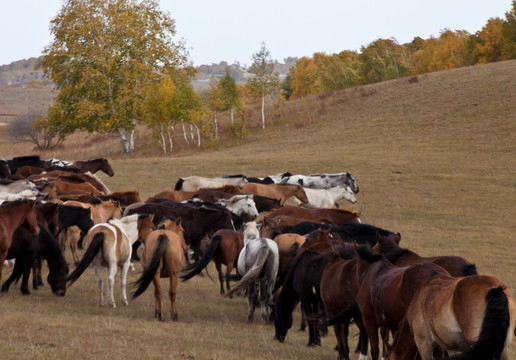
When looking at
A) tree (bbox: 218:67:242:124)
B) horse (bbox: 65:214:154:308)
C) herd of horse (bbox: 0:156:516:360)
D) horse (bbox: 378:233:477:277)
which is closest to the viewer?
herd of horse (bbox: 0:156:516:360)

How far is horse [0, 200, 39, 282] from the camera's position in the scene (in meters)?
9.53

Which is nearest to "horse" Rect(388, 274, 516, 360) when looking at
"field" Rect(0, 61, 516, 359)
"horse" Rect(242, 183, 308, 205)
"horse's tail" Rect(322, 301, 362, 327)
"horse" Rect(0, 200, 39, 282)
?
"horse's tail" Rect(322, 301, 362, 327)

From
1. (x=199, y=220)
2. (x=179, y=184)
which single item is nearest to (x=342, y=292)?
(x=199, y=220)

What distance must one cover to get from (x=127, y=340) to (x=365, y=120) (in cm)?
4016

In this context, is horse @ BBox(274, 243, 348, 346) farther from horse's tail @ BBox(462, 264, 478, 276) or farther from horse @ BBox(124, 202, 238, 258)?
horse @ BBox(124, 202, 238, 258)

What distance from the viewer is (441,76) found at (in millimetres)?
56500

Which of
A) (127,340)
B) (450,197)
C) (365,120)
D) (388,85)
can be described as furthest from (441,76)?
(127,340)

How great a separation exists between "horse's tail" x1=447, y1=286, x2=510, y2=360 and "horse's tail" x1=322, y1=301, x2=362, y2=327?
2336 millimetres

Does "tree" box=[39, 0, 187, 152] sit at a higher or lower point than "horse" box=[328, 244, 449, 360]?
higher

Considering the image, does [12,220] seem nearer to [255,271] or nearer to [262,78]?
[255,271]

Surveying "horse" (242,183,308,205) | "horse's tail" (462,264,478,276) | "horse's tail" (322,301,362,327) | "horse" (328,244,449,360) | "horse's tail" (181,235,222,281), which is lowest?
"horse" (242,183,308,205)

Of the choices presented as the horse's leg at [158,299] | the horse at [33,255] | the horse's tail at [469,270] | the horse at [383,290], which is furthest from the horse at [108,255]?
the horse's tail at [469,270]

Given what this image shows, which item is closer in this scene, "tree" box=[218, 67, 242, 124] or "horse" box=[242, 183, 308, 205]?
"horse" box=[242, 183, 308, 205]

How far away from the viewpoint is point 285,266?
32.6 ft
